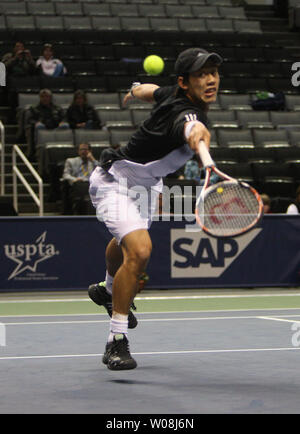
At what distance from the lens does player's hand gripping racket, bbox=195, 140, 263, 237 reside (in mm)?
4562

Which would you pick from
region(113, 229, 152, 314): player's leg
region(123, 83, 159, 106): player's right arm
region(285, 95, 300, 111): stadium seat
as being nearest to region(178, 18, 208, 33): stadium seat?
region(285, 95, 300, 111): stadium seat

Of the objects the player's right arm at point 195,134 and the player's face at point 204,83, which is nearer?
the player's right arm at point 195,134

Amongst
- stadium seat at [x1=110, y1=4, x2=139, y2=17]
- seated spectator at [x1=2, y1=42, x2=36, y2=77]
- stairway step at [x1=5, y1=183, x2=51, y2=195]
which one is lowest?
stairway step at [x1=5, y1=183, x2=51, y2=195]

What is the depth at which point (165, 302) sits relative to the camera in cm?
1063

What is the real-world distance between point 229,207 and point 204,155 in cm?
37

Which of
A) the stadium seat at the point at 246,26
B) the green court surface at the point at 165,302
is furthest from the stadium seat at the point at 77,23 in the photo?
the green court surface at the point at 165,302

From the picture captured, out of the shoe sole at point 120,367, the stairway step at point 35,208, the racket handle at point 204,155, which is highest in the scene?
the stairway step at point 35,208

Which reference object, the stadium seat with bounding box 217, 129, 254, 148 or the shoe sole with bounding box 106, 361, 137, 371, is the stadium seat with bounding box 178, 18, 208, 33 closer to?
the stadium seat with bounding box 217, 129, 254, 148

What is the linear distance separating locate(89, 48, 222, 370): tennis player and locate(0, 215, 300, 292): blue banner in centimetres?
578

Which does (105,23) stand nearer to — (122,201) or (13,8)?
(13,8)

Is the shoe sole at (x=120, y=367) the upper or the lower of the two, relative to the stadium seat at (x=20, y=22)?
lower

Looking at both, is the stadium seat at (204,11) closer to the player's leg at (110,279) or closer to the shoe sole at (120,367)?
the player's leg at (110,279)

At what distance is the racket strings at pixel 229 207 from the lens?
4602 millimetres
